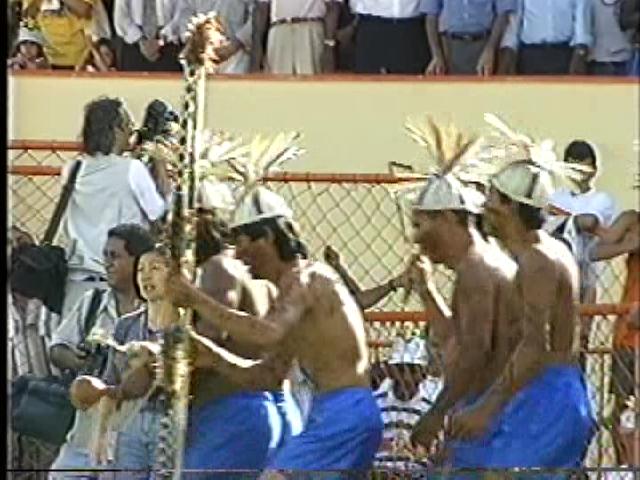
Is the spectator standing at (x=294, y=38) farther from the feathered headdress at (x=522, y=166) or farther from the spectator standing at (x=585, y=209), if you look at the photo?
the spectator standing at (x=585, y=209)

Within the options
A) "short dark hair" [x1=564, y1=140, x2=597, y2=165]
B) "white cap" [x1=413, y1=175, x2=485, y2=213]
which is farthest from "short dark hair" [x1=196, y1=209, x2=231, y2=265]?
"short dark hair" [x1=564, y1=140, x2=597, y2=165]

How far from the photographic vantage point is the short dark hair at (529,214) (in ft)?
17.0

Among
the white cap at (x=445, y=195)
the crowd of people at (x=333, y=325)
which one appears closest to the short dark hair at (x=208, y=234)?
the crowd of people at (x=333, y=325)

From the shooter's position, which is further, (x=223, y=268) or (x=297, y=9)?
(x=223, y=268)

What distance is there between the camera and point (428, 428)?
5.19m

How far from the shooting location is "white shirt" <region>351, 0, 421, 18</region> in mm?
5043

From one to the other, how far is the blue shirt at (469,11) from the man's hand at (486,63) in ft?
0.16

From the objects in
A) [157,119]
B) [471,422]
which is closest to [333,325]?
[471,422]

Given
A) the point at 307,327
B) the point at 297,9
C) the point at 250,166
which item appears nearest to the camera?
the point at 297,9

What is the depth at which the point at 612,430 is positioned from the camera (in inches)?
203

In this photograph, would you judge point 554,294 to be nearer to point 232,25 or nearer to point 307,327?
point 307,327

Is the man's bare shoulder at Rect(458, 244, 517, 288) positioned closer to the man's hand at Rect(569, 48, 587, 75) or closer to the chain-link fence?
the chain-link fence

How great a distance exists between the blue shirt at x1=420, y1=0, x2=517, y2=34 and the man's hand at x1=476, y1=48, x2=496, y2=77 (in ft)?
0.16

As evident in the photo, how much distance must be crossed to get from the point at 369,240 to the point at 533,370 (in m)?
0.47
